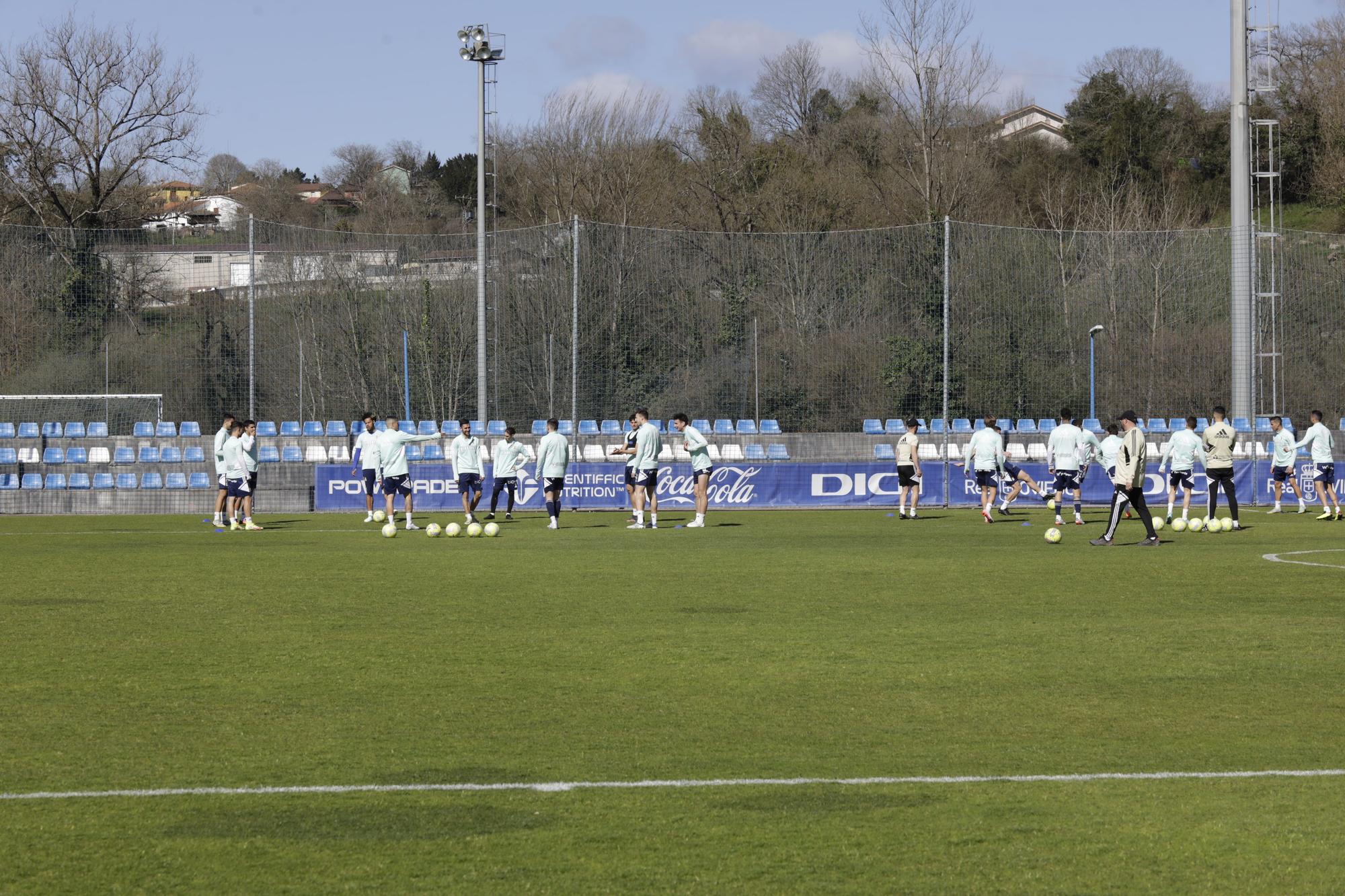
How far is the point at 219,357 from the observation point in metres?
37.2

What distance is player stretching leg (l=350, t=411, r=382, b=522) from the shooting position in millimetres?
27772

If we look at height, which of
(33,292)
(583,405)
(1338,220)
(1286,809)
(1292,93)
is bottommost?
(1286,809)

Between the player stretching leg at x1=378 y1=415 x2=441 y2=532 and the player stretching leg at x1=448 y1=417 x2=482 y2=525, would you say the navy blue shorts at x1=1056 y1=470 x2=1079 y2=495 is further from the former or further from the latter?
the player stretching leg at x1=378 y1=415 x2=441 y2=532

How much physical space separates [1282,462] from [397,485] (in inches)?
711

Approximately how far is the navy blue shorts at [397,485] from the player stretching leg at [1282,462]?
17132 millimetres

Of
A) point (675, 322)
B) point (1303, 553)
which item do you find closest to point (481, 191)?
point (675, 322)

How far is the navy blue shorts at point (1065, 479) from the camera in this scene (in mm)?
27391

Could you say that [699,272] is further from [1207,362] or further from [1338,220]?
[1338,220]

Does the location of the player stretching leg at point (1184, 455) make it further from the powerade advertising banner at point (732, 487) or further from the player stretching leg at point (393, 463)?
the player stretching leg at point (393, 463)

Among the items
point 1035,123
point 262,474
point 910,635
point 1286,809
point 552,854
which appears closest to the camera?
point 552,854

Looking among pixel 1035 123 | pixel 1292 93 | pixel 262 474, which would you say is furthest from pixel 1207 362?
pixel 1035 123

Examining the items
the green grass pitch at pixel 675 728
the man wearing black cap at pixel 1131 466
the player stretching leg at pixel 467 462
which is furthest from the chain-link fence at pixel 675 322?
the green grass pitch at pixel 675 728

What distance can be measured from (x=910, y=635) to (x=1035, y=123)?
275 ft

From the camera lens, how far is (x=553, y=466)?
26.8 metres
